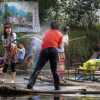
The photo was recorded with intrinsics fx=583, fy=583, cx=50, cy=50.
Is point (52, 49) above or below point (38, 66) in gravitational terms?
above

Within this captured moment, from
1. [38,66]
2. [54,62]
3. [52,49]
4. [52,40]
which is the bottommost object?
[38,66]

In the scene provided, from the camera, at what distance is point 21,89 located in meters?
13.7

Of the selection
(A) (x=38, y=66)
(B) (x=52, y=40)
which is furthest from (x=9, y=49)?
(B) (x=52, y=40)

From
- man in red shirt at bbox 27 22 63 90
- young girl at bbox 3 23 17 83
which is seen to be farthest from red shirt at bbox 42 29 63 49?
young girl at bbox 3 23 17 83

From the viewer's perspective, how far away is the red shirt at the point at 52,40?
14.2 metres

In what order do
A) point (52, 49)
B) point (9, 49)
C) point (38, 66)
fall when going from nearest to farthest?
1. point (52, 49)
2. point (38, 66)
3. point (9, 49)

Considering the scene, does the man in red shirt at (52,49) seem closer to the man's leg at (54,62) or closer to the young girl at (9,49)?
the man's leg at (54,62)

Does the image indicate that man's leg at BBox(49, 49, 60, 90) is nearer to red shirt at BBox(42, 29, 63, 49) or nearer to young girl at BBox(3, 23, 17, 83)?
red shirt at BBox(42, 29, 63, 49)

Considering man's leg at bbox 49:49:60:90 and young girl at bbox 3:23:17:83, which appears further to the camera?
young girl at bbox 3:23:17:83

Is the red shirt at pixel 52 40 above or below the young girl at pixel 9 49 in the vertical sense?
above

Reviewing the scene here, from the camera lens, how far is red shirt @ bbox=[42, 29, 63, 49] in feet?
46.5

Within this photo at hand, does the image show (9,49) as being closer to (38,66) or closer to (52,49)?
(38,66)

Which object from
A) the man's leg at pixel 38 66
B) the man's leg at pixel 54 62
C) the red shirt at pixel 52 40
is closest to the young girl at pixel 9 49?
the man's leg at pixel 38 66

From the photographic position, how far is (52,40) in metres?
14.2
